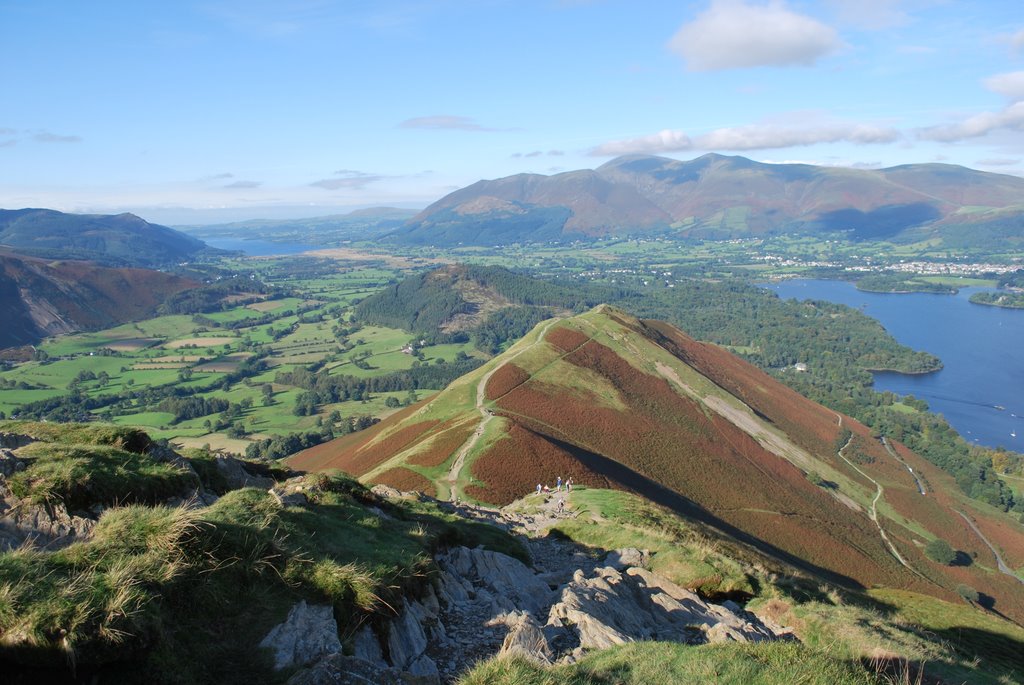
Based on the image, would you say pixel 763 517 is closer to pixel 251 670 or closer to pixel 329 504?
pixel 329 504

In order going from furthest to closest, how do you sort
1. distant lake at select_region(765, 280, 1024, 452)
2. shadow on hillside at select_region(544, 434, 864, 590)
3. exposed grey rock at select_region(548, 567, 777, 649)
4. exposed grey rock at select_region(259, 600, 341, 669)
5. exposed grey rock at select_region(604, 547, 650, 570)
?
distant lake at select_region(765, 280, 1024, 452) → shadow on hillside at select_region(544, 434, 864, 590) → exposed grey rock at select_region(604, 547, 650, 570) → exposed grey rock at select_region(548, 567, 777, 649) → exposed grey rock at select_region(259, 600, 341, 669)

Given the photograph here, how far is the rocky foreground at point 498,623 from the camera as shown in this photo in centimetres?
922

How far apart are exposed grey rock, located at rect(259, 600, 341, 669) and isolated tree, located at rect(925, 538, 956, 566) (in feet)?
230

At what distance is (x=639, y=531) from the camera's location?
27781 mm

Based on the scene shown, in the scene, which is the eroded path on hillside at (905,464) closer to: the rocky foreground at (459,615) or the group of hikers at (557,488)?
the group of hikers at (557,488)

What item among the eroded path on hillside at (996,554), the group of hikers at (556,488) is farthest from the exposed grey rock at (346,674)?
the eroded path on hillside at (996,554)

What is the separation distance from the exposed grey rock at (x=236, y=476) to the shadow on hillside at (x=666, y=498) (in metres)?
33.8

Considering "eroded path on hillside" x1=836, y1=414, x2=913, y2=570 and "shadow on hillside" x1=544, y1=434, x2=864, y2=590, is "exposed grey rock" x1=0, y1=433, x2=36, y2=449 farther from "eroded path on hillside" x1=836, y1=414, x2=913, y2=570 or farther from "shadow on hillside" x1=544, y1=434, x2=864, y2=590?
"eroded path on hillside" x1=836, y1=414, x2=913, y2=570

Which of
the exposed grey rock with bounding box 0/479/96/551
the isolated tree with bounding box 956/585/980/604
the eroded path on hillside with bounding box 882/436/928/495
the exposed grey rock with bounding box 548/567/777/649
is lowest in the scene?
the eroded path on hillside with bounding box 882/436/928/495

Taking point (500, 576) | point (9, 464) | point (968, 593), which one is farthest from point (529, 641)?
point (968, 593)

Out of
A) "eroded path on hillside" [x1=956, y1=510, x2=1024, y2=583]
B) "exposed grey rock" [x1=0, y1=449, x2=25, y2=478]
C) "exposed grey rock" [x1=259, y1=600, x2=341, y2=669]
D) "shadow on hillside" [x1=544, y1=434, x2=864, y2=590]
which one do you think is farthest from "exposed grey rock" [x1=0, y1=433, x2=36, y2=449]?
"eroded path on hillside" [x1=956, y1=510, x2=1024, y2=583]

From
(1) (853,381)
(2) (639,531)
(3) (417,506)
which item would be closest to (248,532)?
(3) (417,506)

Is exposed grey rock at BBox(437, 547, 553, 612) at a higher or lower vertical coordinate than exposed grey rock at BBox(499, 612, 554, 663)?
lower

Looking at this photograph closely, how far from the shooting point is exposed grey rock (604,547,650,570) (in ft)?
75.1
